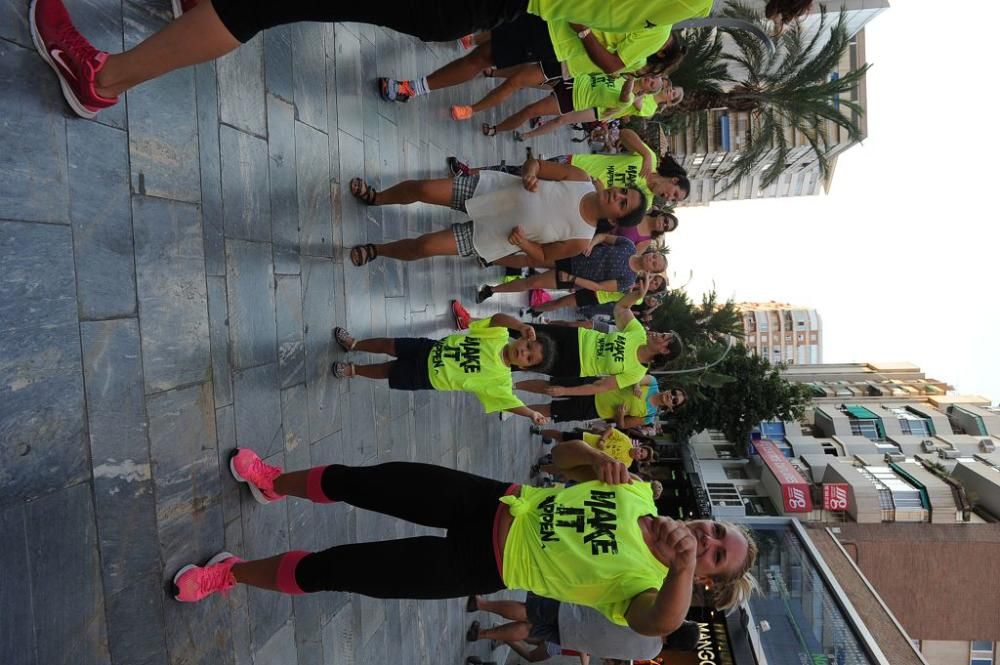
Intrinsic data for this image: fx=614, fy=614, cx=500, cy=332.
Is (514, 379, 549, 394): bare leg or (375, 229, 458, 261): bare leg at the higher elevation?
(375, 229, 458, 261): bare leg

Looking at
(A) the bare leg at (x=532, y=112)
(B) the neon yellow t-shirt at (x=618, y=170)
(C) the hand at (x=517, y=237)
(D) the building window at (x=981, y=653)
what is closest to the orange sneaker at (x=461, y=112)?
(A) the bare leg at (x=532, y=112)

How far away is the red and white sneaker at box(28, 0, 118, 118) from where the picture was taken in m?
2.59

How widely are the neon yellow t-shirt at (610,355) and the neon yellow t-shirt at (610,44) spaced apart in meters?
2.54

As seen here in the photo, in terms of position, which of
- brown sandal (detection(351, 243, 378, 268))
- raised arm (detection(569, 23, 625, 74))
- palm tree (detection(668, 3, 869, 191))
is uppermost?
palm tree (detection(668, 3, 869, 191))

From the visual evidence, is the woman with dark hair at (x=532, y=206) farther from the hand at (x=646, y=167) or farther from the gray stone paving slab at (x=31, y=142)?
the gray stone paving slab at (x=31, y=142)

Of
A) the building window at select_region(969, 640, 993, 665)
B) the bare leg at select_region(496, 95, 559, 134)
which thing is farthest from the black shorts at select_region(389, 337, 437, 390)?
the building window at select_region(969, 640, 993, 665)

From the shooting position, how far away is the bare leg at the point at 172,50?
8.14ft

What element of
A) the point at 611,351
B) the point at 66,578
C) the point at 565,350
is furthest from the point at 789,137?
the point at 66,578

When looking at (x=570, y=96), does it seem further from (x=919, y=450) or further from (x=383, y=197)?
(x=919, y=450)

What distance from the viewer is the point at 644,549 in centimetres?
321

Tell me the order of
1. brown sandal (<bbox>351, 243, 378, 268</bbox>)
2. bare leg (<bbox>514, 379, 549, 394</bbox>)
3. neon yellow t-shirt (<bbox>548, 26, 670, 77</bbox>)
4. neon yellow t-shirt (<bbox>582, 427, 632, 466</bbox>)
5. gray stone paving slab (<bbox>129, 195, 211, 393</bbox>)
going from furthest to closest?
neon yellow t-shirt (<bbox>582, 427, 632, 466</bbox>)
bare leg (<bbox>514, 379, 549, 394</bbox>)
brown sandal (<bbox>351, 243, 378, 268</bbox>)
neon yellow t-shirt (<bbox>548, 26, 670, 77</bbox>)
gray stone paving slab (<bbox>129, 195, 211, 393</bbox>)

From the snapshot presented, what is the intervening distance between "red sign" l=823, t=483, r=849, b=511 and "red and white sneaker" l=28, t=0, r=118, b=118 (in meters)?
18.5

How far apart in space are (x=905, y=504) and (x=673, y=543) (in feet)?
54.3

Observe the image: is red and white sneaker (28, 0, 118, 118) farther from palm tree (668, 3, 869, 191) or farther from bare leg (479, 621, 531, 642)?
palm tree (668, 3, 869, 191)
